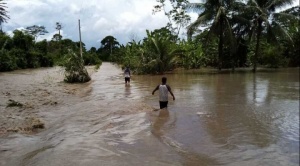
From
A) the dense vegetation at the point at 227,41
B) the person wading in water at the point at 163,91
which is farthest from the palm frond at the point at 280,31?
the person wading in water at the point at 163,91

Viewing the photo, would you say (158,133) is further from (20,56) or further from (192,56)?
(20,56)

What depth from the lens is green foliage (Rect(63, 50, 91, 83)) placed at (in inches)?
962

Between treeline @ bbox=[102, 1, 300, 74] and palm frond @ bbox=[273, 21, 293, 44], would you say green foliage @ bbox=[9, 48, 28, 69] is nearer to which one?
treeline @ bbox=[102, 1, 300, 74]

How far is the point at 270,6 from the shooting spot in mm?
27406

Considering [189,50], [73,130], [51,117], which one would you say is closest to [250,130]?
[73,130]

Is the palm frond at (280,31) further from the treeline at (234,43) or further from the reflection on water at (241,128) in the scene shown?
the reflection on water at (241,128)

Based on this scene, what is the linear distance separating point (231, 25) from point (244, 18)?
1.39m

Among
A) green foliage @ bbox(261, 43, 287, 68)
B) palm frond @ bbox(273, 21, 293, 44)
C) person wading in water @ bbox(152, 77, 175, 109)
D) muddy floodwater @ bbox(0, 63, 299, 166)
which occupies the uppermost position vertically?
palm frond @ bbox(273, 21, 293, 44)

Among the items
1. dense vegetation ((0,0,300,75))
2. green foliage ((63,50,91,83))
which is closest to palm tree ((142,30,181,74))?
dense vegetation ((0,0,300,75))

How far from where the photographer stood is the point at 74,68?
25.0 m

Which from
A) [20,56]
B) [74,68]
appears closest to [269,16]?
[74,68]

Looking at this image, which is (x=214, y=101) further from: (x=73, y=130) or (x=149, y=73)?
(x=149, y=73)

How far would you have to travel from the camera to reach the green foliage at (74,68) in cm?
2444

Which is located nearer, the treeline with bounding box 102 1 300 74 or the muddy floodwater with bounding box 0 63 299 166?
the muddy floodwater with bounding box 0 63 299 166
